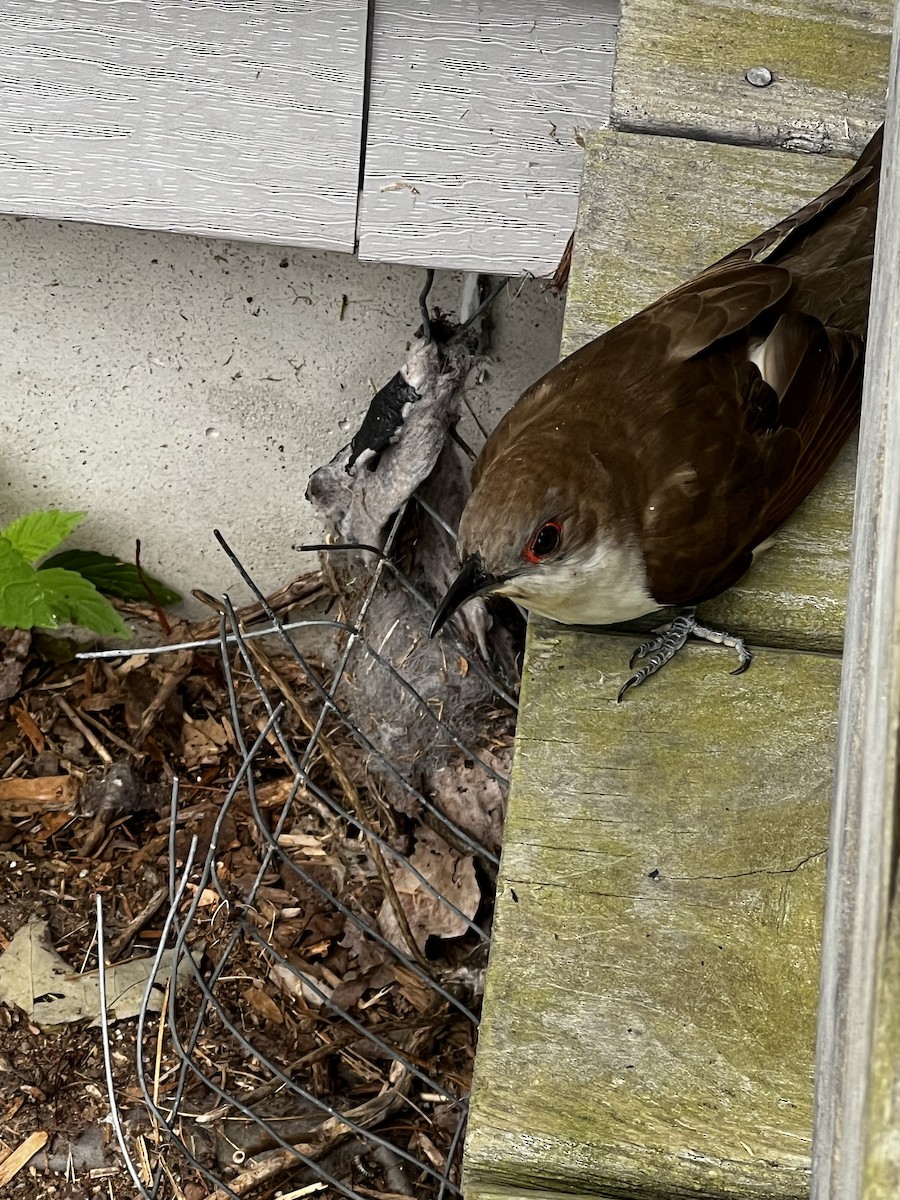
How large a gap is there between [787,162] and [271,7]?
4.24ft

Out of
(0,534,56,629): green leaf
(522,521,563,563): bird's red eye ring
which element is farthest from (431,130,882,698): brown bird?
(0,534,56,629): green leaf

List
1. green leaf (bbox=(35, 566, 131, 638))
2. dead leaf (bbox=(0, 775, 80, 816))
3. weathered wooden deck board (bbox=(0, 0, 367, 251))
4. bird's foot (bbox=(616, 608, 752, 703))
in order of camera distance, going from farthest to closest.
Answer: dead leaf (bbox=(0, 775, 80, 816)) → green leaf (bbox=(35, 566, 131, 638)) → weathered wooden deck board (bbox=(0, 0, 367, 251)) → bird's foot (bbox=(616, 608, 752, 703))

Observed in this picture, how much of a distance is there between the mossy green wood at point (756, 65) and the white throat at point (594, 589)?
81 cm

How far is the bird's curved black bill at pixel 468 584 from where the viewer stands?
2008mm

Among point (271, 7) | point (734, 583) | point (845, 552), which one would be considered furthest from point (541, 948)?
point (271, 7)

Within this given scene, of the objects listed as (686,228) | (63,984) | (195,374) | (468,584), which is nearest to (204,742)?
(63,984)

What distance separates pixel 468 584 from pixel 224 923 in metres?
1.60

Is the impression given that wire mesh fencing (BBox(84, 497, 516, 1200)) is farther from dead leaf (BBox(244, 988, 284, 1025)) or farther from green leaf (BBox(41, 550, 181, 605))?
green leaf (BBox(41, 550, 181, 605))

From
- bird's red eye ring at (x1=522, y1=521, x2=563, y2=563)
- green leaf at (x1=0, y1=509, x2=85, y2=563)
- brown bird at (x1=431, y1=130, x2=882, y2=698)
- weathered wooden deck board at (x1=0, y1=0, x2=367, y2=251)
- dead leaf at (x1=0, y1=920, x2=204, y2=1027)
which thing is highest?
weathered wooden deck board at (x1=0, y1=0, x2=367, y2=251)

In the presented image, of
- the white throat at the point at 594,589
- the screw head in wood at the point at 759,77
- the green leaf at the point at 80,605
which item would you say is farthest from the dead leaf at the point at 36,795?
the screw head in wood at the point at 759,77

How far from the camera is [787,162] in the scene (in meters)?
2.09

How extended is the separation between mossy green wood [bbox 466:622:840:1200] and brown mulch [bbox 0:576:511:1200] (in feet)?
3.80

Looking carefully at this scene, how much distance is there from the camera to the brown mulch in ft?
9.32

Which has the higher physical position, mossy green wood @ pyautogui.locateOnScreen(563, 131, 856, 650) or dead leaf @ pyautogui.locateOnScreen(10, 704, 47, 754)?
mossy green wood @ pyautogui.locateOnScreen(563, 131, 856, 650)
